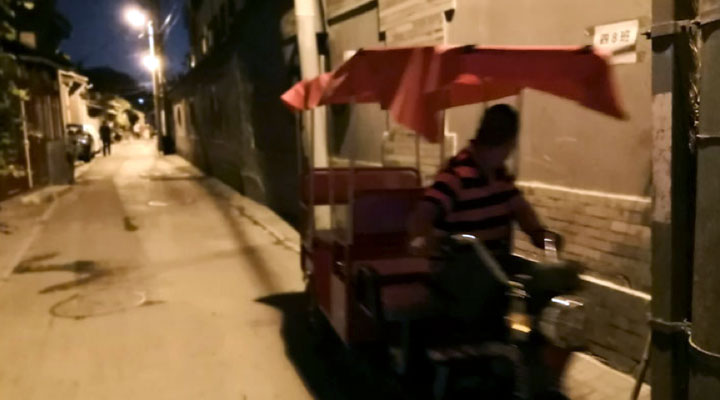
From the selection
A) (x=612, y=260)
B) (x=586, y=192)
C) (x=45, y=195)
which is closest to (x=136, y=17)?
(x=45, y=195)

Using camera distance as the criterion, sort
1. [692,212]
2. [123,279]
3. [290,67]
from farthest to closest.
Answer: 1. [290,67]
2. [123,279]
3. [692,212]

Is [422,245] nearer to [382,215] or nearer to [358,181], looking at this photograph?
[382,215]

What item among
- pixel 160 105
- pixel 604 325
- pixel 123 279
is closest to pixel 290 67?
pixel 123 279

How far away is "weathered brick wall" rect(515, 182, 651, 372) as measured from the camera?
15.6 feet

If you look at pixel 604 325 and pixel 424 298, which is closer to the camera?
pixel 424 298

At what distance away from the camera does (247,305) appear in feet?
23.5

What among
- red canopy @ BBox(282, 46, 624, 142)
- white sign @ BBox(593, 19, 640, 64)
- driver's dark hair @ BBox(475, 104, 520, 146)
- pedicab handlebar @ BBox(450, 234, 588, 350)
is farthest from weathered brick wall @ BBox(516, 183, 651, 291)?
pedicab handlebar @ BBox(450, 234, 588, 350)

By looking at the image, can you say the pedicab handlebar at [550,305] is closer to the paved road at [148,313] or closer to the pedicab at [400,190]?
the pedicab at [400,190]

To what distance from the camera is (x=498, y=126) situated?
12.5ft

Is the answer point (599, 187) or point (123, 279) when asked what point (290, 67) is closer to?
point (123, 279)

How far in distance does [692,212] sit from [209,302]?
5.28 m

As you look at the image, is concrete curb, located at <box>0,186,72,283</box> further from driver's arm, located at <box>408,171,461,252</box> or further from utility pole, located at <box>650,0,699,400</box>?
utility pole, located at <box>650,0,699,400</box>

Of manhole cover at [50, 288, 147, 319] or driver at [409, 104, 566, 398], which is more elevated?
driver at [409, 104, 566, 398]

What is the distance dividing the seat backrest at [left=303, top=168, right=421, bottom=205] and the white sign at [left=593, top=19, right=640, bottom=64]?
77.4 inches
